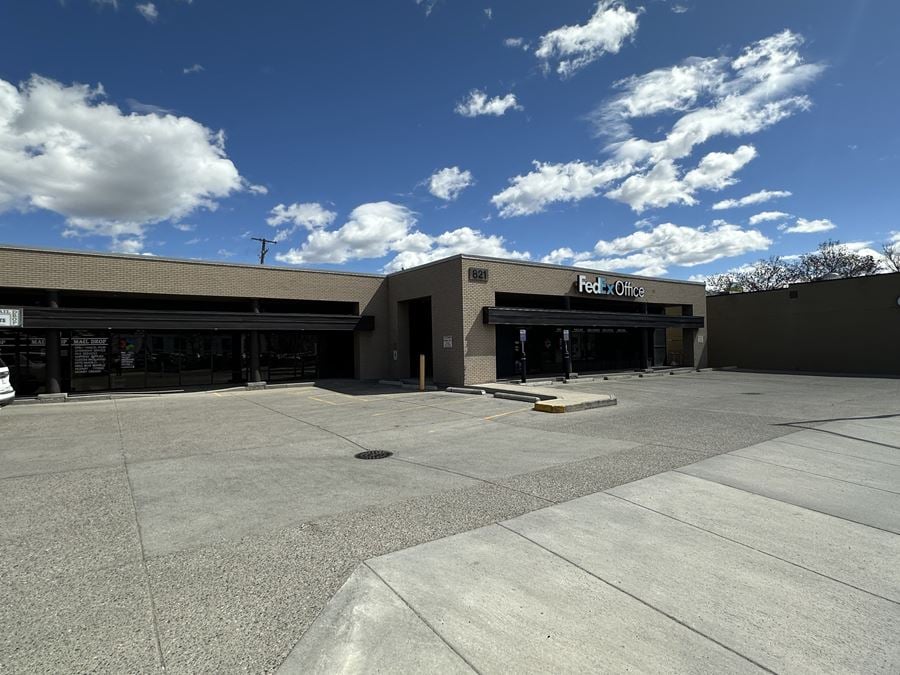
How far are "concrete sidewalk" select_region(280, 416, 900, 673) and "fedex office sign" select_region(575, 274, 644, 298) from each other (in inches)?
742

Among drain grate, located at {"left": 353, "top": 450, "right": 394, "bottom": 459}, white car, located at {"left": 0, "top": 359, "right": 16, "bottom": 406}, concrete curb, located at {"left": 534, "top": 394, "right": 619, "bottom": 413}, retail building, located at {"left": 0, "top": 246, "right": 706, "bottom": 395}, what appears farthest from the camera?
retail building, located at {"left": 0, "top": 246, "right": 706, "bottom": 395}

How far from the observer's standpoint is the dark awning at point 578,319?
1973cm

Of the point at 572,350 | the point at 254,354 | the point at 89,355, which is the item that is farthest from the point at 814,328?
the point at 89,355

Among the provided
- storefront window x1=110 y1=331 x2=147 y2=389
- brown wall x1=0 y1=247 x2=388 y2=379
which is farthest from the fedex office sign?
storefront window x1=110 y1=331 x2=147 y2=389

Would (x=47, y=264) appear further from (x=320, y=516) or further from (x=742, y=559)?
(x=742, y=559)

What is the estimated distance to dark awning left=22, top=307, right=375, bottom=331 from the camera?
16516 mm

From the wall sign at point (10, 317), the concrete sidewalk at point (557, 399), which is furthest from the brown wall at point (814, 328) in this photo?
the wall sign at point (10, 317)

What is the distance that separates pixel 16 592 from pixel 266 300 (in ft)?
62.1

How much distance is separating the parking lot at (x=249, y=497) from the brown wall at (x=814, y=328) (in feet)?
54.4

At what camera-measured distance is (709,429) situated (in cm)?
1012

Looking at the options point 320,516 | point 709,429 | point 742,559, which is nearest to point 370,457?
point 320,516

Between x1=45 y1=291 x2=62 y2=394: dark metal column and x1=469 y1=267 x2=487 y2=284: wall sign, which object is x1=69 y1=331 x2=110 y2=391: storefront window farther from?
x1=469 y1=267 x2=487 y2=284: wall sign

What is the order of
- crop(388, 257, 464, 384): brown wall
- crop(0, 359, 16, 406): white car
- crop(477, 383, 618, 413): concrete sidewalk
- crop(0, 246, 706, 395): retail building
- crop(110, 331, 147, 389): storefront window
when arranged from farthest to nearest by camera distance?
crop(388, 257, 464, 384): brown wall < crop(110, 331, 147, 389): storefront window < crop(0, 246, 706, 395): retail building < crop(477, 383, 618, 413): concrete sidewalk < crop(0, 359, 16, 406): white car

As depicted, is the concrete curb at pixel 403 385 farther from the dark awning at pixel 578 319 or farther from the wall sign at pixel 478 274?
the wall sign at pixel 478 274
